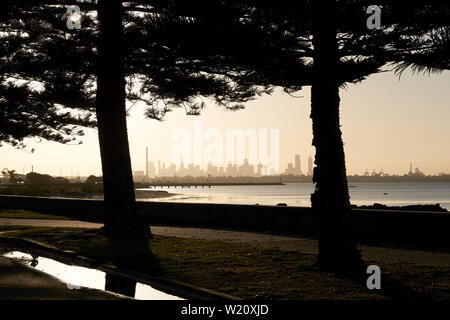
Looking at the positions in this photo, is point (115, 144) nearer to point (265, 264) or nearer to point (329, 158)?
point (265, 264)

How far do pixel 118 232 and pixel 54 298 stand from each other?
830 centimetres

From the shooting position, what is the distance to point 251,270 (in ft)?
36.1

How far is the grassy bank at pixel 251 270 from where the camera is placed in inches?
355

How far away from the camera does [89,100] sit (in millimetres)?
27047

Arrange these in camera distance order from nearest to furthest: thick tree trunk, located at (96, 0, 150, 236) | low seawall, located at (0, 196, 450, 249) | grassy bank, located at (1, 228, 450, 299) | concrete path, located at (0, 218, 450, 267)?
grassy bank, located at (1, 228, 450, 299), concrete path, located at (0, 218, 450, 267), low seawall, located at (0, 196, 450, 249), thick tree trunk, located at (96, 0, 150, 236)

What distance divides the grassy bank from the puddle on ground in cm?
60

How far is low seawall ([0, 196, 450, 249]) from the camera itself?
15.5m

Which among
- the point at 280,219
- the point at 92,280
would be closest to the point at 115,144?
the point at 280,219

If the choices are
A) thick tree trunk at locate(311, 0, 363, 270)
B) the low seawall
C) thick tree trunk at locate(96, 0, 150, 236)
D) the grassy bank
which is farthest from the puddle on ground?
the low seawall

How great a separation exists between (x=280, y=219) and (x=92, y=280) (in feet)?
32.0

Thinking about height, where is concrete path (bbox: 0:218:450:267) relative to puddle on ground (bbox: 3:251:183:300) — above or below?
above

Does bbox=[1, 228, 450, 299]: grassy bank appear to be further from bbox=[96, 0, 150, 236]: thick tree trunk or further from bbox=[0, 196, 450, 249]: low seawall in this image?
bbox=[0, 196, 450, 249]: low seawall

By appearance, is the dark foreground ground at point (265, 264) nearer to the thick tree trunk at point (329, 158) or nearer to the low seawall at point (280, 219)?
the thick tree trunk at point (329, 158)
